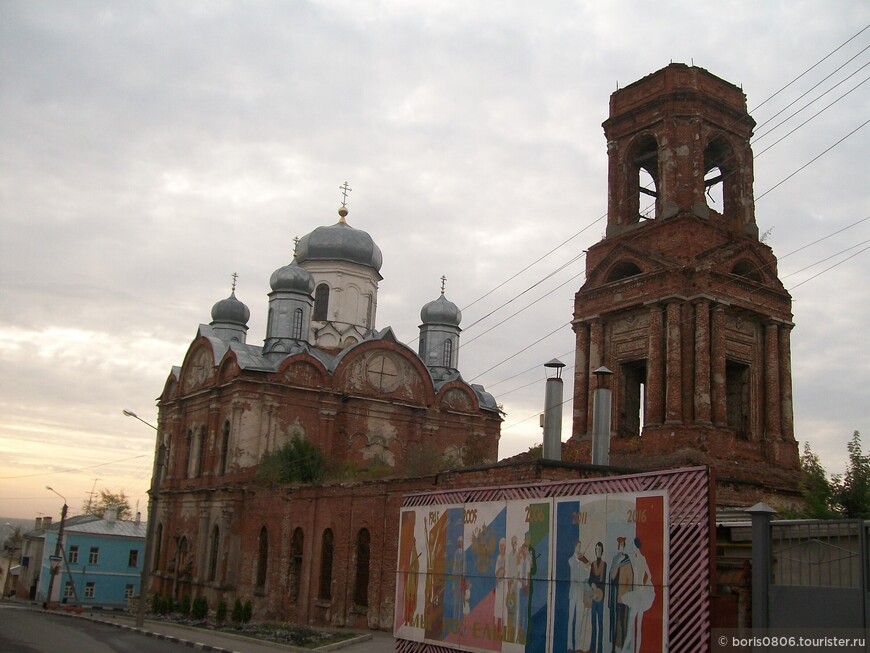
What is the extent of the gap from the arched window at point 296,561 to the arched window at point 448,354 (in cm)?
1517

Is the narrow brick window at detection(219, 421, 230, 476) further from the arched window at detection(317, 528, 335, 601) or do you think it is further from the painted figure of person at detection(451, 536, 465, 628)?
the painted figure of person at detection(451, 536, 465, 628)

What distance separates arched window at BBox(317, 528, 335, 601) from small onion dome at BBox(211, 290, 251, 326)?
1936cm

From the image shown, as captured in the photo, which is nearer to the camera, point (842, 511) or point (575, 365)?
point (842, 511)

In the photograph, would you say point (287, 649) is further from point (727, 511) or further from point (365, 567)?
point (727, 511)

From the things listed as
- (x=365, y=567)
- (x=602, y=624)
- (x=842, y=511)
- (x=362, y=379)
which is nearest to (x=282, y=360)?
(x=362, y=379)

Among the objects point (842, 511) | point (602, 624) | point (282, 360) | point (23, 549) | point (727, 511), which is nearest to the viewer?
point (602, 624)

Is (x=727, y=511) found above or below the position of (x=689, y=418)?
below

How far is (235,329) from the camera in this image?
44.3m

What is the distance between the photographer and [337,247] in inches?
1714

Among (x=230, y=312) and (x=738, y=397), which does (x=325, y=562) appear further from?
(x=230, y=312)

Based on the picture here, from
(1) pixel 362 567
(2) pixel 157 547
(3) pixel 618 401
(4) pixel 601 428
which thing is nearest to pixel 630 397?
(3) pixel 618 401

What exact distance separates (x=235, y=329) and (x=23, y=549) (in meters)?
29.3

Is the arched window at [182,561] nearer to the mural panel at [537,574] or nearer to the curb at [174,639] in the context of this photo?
the curb at [174,639]

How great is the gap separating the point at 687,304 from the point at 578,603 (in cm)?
1062
